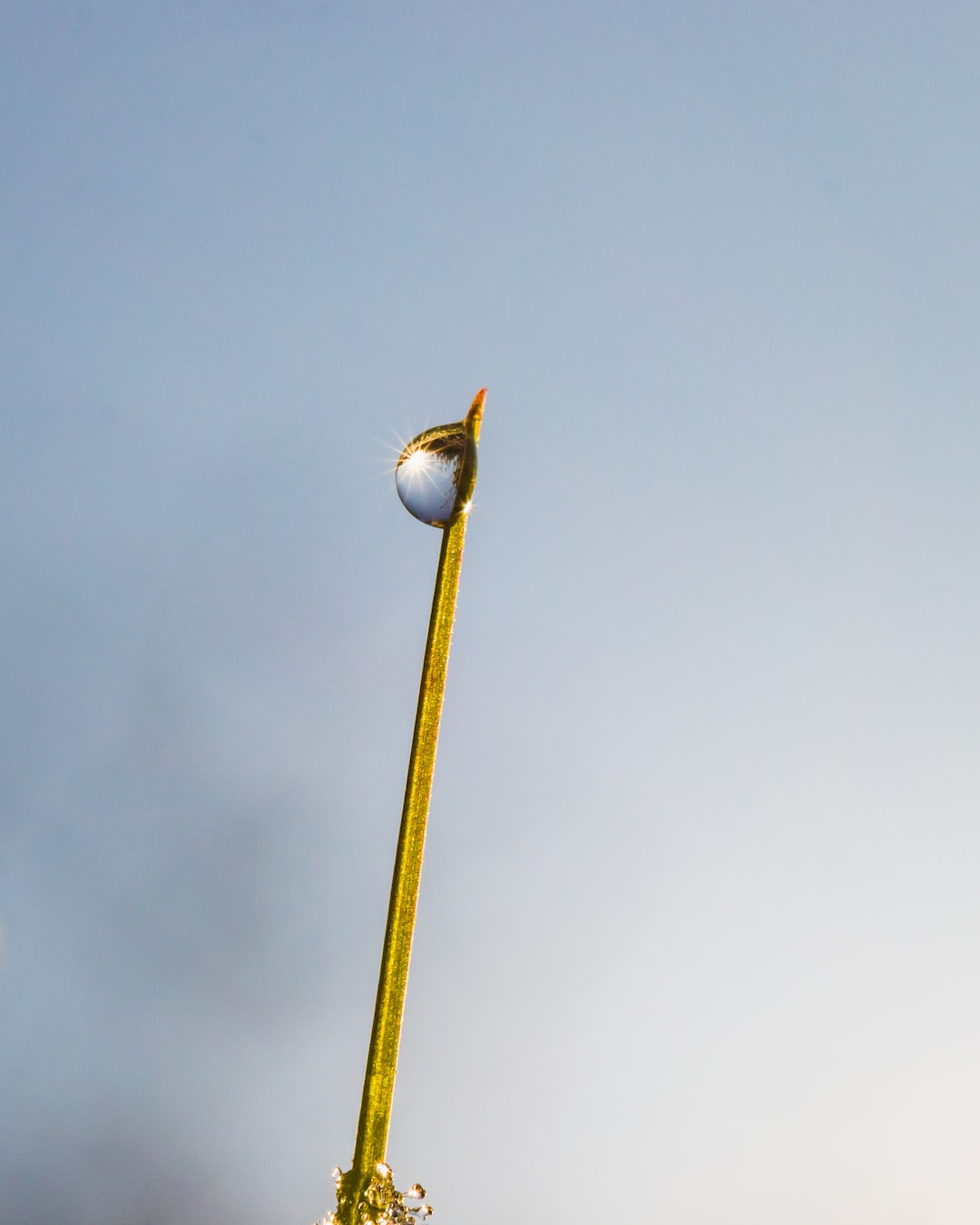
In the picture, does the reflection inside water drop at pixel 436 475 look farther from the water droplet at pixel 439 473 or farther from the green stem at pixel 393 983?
the green stem at pixel 393 983

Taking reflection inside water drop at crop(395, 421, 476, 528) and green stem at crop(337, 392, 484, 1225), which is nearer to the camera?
green stem at crop(337, 392, 484, 1225)

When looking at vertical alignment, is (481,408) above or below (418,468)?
above

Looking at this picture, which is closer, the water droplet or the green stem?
the green stem

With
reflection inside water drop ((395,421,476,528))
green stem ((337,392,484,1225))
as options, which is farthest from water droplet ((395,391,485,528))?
green stem ((337,392,484,1225))

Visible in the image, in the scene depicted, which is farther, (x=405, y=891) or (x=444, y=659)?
(x=444, y=659)

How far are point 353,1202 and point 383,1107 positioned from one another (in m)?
0.41

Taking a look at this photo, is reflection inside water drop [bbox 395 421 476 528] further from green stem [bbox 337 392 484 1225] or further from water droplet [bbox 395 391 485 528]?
green stem [bbox 337 392 484 1225]

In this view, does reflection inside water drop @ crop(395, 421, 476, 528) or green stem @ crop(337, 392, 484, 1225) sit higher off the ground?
reflection inside water drop @ crop(395, 421, 476, 528)

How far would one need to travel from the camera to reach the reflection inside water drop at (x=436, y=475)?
4289 millimetres

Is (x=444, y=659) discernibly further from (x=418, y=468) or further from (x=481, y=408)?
(x=481, y=408)

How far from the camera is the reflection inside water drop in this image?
4.29 meters

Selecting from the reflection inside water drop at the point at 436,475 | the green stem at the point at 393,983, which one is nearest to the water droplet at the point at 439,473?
the reflection inside water drop at the point at 436,475

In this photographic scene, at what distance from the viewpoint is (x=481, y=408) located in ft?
15.3

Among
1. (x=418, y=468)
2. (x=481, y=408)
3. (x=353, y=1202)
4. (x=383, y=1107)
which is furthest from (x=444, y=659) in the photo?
(x=353, y=1202)
